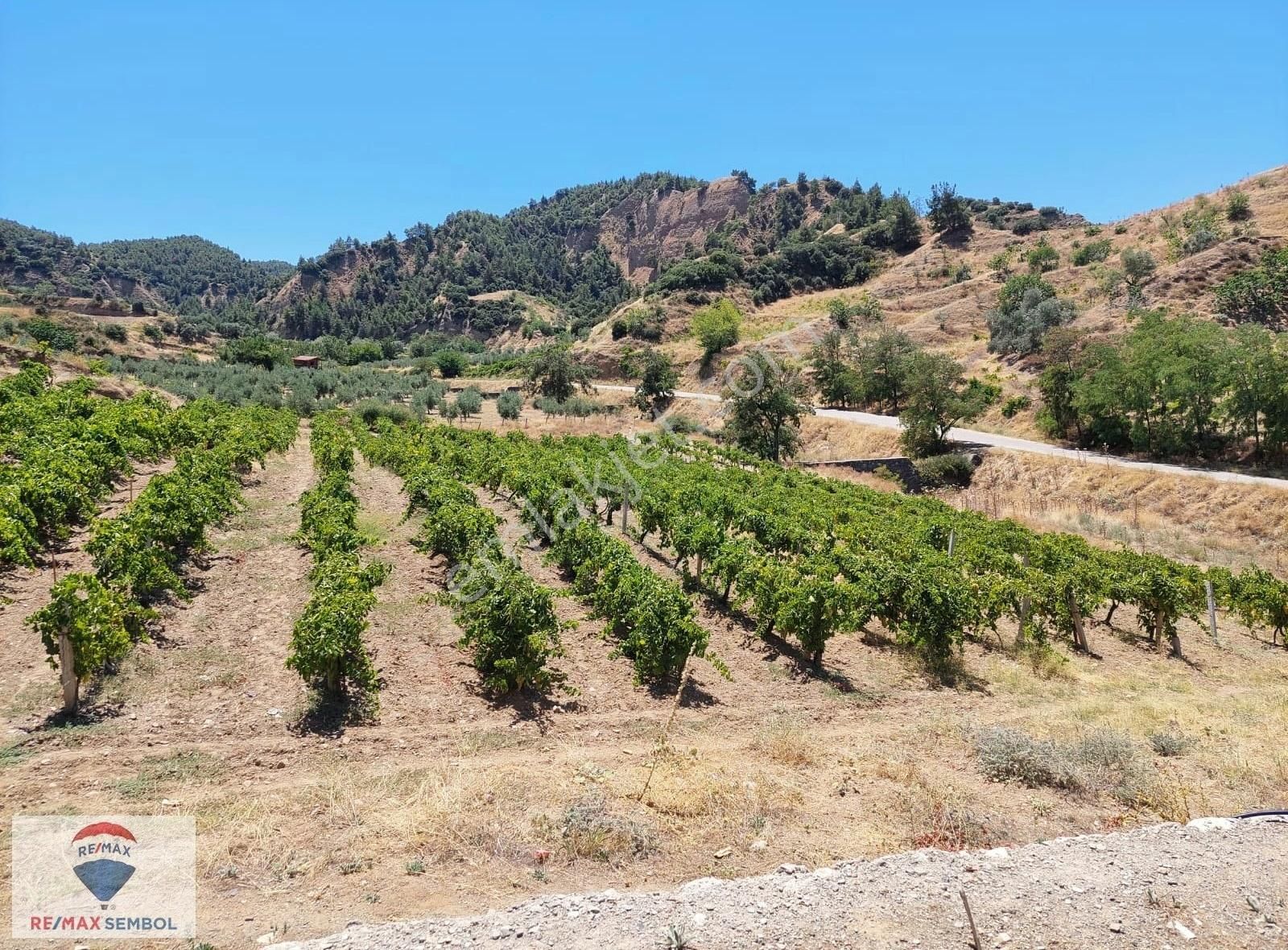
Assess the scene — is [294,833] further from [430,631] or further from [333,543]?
[333,543]

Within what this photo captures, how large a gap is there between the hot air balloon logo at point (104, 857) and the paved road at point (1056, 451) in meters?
34.0

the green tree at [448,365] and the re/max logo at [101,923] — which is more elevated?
the green tree at [448,365]

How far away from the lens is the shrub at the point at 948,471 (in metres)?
33.7

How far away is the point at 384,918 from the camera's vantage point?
5.52m

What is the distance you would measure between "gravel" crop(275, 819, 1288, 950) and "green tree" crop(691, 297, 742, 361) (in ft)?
205

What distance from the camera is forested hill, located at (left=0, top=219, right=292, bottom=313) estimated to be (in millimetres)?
128750

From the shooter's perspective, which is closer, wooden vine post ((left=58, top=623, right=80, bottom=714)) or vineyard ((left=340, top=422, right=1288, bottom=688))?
wooden vine post ((left=58, top=623, right=80, bottom=714))

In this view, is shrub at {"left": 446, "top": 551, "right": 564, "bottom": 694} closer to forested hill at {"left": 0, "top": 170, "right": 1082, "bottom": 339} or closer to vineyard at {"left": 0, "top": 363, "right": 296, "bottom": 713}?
vineyard at {"left": 0, "top": 363, "right": 296, "bottom": 713}

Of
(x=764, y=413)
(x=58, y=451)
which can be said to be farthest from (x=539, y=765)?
(x=764, y=413)

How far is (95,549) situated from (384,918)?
29.6ft

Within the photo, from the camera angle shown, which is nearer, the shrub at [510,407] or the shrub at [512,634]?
the shrub at [512,634]

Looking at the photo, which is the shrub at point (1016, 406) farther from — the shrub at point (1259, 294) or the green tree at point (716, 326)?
the green tree at point (716, 326)

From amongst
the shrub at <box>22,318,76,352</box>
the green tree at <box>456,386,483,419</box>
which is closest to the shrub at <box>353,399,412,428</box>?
the green tree at <box>456,386,483,419</box>

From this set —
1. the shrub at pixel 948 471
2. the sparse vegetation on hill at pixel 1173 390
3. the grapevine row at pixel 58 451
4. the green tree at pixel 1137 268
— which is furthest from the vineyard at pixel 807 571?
the green tree at pixel 1137 268
